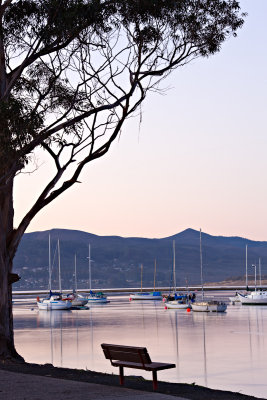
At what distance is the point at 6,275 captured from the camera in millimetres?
24062

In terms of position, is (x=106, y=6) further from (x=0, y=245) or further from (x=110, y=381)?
(x=110, y=381)

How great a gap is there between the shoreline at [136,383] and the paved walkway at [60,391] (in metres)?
0.90

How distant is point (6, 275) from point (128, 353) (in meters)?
8.21

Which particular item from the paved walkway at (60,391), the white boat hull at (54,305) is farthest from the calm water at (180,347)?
the white boat hull at (54,305)

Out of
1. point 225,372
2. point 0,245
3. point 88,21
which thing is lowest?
point 225,372

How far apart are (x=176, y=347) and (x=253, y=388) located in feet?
62.7

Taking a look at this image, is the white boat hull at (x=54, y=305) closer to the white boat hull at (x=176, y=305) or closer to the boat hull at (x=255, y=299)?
the white boat hull at (x=176, y=305)

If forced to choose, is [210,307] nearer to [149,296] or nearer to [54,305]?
[54,305]

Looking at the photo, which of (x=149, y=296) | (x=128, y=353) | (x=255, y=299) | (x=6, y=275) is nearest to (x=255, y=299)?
(x=255, y=299)

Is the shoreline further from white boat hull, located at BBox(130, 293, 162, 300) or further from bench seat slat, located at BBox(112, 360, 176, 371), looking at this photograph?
white boat hull, located at BBox(130, 293, 162, 300)

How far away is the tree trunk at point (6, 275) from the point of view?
2381 cm

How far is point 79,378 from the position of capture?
1881cm

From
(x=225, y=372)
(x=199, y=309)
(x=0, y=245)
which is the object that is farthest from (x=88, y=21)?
(x=199, y=309)

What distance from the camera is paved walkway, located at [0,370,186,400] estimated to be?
570 inches
